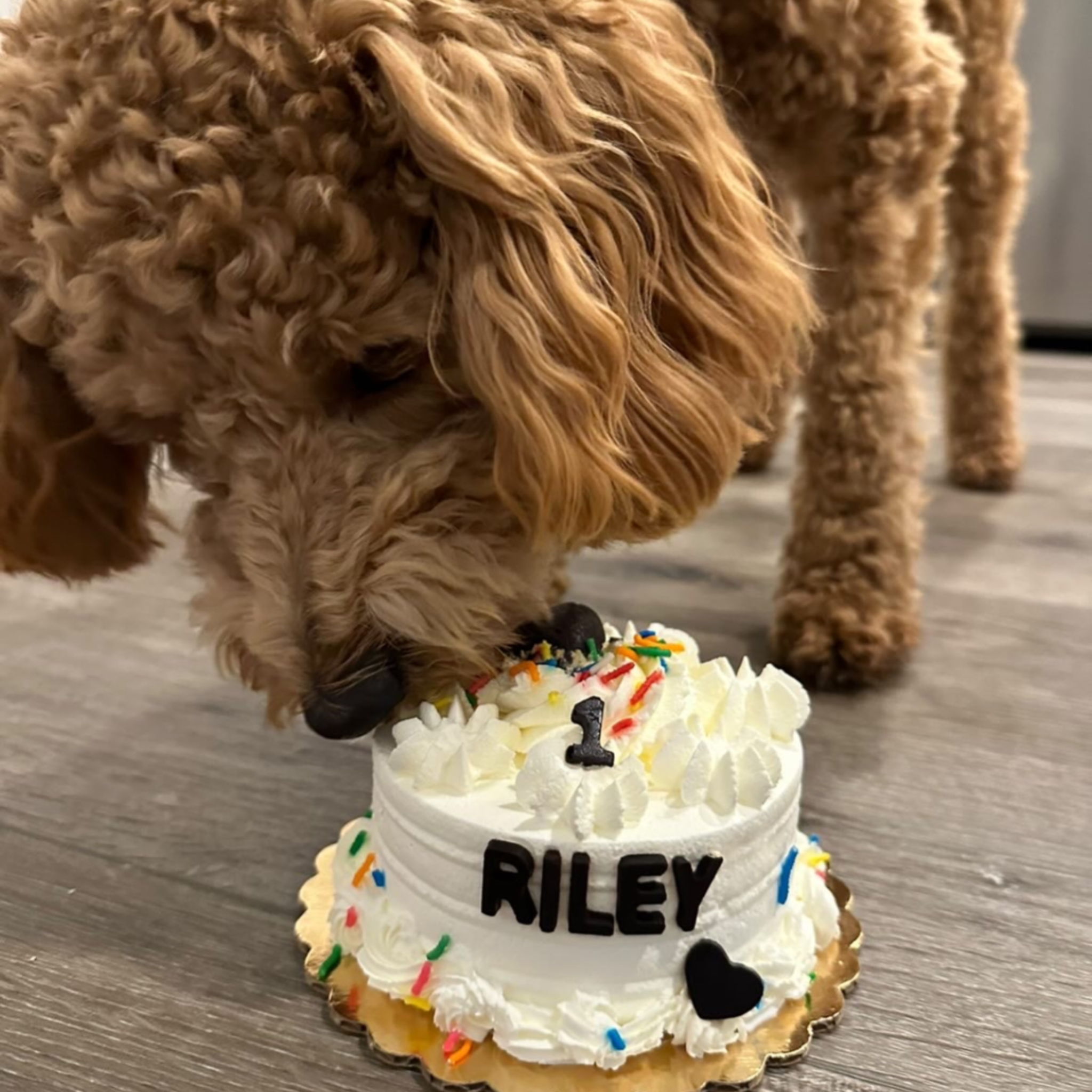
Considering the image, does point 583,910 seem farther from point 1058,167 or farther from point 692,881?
point 1058,167

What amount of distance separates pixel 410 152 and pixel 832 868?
687 mm

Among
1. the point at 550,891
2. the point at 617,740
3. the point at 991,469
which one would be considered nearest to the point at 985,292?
the point at 991,469

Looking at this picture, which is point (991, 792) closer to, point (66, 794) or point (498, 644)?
point (498, 644)

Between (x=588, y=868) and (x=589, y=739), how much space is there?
0.09 m

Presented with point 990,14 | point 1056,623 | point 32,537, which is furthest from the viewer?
point 990,14

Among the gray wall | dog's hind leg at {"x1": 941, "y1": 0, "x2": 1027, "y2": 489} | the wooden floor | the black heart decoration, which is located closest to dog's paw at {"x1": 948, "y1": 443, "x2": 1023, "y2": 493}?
dog's hind leg at {"x1": 941, "y1": 0, "x2": 1027, "y2": 489}

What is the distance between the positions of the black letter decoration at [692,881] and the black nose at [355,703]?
225 mm

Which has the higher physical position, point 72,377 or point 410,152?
point 410,152

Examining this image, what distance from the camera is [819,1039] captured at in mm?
813

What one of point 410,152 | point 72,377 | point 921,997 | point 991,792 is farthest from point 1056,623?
point 72,377

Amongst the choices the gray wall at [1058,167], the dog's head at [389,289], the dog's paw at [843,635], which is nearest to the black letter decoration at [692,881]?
the dog's head at [389,289]

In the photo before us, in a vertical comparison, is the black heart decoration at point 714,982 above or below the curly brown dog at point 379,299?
below

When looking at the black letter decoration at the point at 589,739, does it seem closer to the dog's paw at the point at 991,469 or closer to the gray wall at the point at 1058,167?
the dog's paw at the point at 991,469

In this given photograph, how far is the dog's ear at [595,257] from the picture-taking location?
73 centimetres
